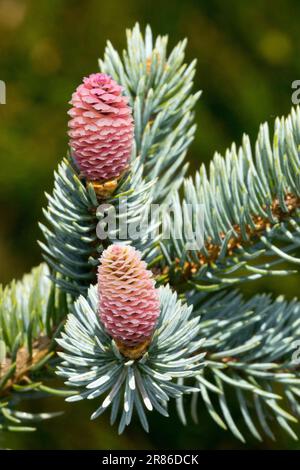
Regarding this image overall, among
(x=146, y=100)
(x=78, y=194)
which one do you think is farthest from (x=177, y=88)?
(x=78, y=194)

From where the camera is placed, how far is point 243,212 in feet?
1.64

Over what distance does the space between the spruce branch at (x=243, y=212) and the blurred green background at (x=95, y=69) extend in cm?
98

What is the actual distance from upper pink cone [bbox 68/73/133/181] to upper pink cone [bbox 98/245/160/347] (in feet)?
0.21

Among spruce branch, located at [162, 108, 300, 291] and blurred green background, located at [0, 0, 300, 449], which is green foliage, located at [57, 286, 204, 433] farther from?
blurred green background, located at [0, 0, 300, 449]

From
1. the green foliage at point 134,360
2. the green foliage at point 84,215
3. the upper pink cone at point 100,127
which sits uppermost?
the upper pink cone at point 100,127

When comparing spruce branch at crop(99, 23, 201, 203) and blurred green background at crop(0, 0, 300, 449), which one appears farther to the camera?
blurred green background at crop(0, 0, 300, 449)

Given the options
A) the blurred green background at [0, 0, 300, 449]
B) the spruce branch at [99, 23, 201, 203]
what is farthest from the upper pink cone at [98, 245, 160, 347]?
the blurred green background at [0, 0, 300, 449]

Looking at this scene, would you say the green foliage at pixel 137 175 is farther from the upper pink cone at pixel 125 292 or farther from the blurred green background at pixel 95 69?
the blurred green background at pixel 95 69

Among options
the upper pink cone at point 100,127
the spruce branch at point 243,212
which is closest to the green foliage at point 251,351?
the spruce branch at point 243,212

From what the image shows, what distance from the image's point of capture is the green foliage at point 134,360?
45 centimetres

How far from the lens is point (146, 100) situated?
1.87ft

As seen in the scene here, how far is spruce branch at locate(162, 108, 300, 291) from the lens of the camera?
49 centimetres
